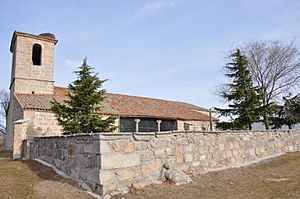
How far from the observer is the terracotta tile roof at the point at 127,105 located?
16.3m

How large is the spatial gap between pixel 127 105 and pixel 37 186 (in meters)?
15.5

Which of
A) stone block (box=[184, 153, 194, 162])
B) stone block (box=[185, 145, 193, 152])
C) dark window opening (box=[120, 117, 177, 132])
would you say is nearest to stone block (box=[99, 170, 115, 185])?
stone block (box=[184, 153, 194, 162])

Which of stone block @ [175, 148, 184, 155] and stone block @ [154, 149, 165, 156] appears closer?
stone block @ [154, 149, 165, 156]

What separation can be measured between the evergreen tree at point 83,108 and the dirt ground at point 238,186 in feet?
25.6

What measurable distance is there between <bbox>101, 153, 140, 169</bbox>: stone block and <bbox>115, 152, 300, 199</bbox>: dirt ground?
25.2 inches

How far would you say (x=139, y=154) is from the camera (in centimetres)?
582

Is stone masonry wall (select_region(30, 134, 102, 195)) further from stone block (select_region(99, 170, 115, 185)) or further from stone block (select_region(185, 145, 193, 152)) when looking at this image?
stone block (select_region(185, 145, 193, 152))

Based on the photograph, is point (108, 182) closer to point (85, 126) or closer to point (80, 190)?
point (80, 190)

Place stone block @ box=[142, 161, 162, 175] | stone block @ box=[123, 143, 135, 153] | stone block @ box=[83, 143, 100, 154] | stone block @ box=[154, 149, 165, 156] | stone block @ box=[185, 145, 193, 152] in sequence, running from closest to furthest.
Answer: stone block @ box=[83, 143, 100, 154], stone block @ box=[123, 143, 135, 153], stone block @ box=[142, 161, 162, 175], stone block @ box=[154, 149, 165, 156], stone block @ box=[185, 145, 193, 152]

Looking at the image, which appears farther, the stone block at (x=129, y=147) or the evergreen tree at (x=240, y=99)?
the evergreen tree at (x=240, y=99)

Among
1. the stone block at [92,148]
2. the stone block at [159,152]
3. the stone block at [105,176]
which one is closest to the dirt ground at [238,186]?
the stone block at [105,176]

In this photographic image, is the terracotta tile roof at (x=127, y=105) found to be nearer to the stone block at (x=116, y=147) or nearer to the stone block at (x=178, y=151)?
the stone block at (x=178, y=151)

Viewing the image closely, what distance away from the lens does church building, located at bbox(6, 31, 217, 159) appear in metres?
15.7

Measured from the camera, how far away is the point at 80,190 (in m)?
5.38
